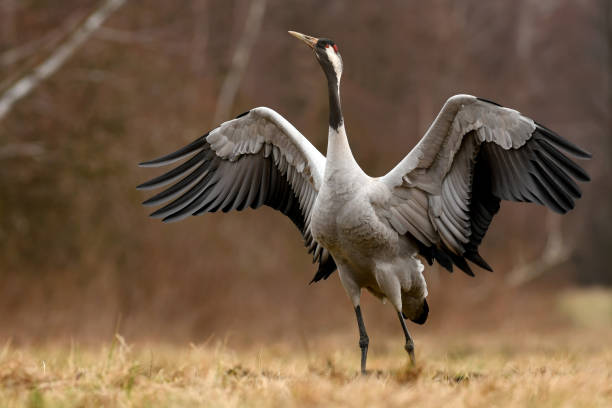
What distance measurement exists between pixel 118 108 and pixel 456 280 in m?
6.75

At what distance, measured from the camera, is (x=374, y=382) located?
3492mm

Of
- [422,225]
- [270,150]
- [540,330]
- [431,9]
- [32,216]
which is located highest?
[431,9]

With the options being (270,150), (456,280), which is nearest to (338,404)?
(270,150)

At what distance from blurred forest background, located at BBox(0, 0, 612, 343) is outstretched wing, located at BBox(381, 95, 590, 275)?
5458mm

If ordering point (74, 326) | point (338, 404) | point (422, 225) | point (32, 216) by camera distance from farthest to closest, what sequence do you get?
point (32, 216) → point (74, 326) → point (422, 225) → point (338, 404)

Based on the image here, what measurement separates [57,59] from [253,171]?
6063mm

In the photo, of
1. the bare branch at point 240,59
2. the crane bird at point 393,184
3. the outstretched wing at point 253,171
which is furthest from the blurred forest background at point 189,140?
the crane bird at point 393,184

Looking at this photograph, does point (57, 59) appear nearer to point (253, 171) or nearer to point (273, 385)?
point (253, 171)

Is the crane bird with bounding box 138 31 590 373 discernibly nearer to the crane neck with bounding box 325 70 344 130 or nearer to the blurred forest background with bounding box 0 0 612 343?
the crane neck with bounding box 325 70 344 130

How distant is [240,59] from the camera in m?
14.4

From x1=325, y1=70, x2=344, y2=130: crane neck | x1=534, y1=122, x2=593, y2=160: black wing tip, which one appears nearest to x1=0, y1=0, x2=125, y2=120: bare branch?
x1=325, y1=70, x2=344, y2=130: crane neck

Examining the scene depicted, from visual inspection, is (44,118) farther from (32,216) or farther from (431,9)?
(431,9)

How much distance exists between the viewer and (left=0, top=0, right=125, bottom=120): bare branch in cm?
1016

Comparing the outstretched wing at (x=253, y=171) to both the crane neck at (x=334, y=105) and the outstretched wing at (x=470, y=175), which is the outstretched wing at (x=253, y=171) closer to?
the crane neck at (x=334, y=105)
